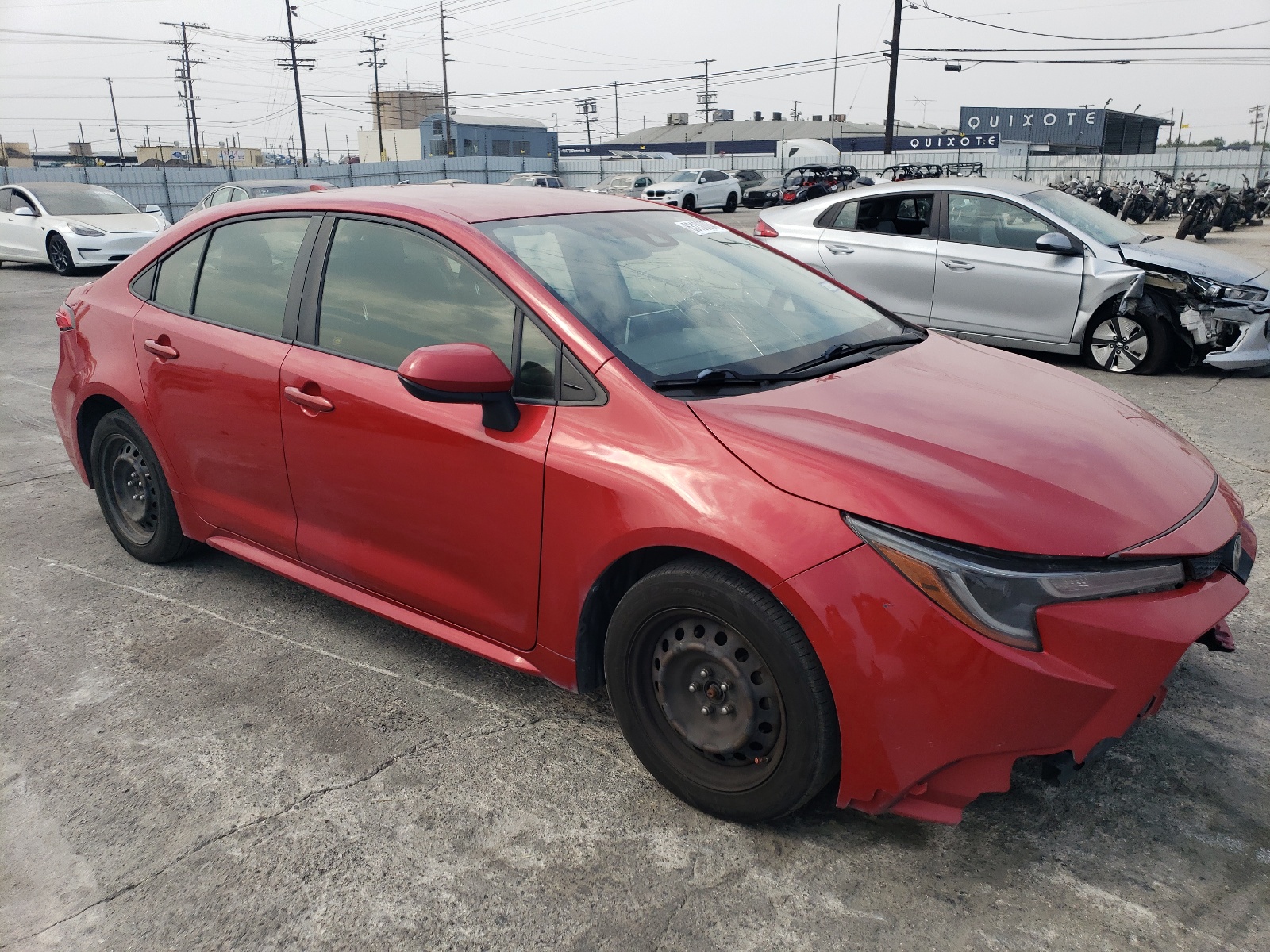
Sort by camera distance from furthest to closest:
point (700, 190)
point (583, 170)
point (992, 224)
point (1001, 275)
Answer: point (583, 170)
point (700, 190)
point (992, 224)
point (1001, 275)

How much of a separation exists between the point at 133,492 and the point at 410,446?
1896 millimetres

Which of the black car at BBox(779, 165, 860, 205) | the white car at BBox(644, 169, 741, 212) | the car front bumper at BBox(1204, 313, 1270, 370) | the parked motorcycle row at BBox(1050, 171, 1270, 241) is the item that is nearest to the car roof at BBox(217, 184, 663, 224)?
the car front bumper at BBox(1204, 313, 1270, 370)

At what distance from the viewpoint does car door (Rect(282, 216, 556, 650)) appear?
8.96 feet

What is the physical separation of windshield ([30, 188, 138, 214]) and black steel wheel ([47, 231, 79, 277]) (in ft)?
1.81

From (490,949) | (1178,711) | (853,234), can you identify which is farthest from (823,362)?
(853,234)

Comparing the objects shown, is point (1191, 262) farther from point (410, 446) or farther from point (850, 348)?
point (410, 446)

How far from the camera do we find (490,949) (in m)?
2.13

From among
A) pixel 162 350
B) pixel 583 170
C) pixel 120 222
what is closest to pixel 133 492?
pixel 162 350

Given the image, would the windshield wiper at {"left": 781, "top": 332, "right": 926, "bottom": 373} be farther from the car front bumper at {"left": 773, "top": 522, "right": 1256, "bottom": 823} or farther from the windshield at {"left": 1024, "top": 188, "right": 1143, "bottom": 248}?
the windshield at {"left": 1024, "top": 188, "right": 1143, "bottom": 248}

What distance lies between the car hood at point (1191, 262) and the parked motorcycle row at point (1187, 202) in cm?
1334

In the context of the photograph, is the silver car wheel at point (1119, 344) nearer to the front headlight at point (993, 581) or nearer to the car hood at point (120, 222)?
the front headlight at point (993, 581)

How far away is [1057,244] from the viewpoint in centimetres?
768

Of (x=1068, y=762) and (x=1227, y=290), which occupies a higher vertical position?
(x=1227, y=290)

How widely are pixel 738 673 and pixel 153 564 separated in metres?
2.96
